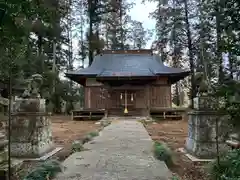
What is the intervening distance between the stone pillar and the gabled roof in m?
13.5

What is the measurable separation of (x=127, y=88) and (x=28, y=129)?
48.4ft

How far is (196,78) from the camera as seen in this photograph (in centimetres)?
688

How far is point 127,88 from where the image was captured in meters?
21.0

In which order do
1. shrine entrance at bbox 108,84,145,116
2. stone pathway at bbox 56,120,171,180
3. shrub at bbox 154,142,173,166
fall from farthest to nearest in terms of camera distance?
shrine entrance at bbox 108,84,145,116, shrub at bbox 154,142,173,166, stone pathway at bbox 56,120,171,180

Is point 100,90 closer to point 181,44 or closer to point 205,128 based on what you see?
point 181,44

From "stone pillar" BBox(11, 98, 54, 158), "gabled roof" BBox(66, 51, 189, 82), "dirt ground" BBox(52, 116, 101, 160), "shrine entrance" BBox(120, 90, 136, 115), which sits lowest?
"dirt ground" BBox(52, 116, 101, 160)

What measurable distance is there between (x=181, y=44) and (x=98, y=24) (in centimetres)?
953

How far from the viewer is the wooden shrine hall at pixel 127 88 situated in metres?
20.7

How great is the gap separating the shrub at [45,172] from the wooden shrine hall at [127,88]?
15.6 metres

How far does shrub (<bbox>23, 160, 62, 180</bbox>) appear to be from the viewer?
3945 mm

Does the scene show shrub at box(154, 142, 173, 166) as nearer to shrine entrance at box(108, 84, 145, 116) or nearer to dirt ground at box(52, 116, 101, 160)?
dirt ground at box(52, 116, 101, 160)

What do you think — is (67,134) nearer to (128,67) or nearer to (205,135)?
(205,135)

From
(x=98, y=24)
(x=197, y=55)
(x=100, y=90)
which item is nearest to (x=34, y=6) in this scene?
(x=100, y=90)

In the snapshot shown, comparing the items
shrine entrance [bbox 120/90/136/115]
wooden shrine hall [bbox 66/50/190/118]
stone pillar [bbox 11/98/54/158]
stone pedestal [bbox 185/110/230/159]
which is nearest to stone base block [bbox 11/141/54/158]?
stone pillar [bbox 11/98/54/158]
